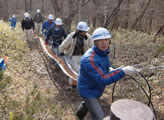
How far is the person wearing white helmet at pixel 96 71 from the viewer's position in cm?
256

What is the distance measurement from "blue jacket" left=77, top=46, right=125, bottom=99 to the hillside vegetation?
734 millimetres

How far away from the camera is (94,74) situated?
2643mm

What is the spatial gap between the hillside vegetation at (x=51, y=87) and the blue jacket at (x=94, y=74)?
2.41ft

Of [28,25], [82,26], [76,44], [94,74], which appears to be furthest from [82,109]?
[28,25]

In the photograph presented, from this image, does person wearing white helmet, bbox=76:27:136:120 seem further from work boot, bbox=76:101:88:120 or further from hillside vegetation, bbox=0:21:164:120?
hillside vegetation, bbox=0:21:164:120

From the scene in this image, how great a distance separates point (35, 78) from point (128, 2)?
832cm

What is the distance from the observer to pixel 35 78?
6.39 m

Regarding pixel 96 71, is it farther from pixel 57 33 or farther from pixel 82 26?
pixel 57 33

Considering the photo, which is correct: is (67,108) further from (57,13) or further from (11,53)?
(57,13)

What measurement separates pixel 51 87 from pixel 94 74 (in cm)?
348

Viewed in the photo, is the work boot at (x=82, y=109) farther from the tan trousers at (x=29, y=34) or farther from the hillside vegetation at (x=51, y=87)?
the tan trousers at (x=29, y=34)

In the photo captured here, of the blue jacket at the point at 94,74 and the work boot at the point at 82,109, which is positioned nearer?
the blue jacket at the point at 94,74

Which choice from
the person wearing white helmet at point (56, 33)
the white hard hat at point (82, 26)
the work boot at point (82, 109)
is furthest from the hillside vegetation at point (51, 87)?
the white hard hat at point (82, 26)

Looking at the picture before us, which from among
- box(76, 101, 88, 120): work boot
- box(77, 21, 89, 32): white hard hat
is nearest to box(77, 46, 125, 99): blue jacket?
box(76, 101, 88, 120): work boot
